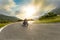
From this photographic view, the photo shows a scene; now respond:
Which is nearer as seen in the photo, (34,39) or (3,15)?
(34,39)

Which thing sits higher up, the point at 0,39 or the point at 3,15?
the point at 3,15

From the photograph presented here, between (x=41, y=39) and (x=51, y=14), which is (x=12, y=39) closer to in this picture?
(x=41, y=39)

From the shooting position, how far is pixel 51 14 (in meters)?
69.2

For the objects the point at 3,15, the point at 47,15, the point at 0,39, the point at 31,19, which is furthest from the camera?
the point at 47,15

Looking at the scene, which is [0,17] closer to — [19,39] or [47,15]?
[47,15]

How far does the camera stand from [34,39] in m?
17.6

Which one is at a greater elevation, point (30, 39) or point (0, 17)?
point (0, 17)

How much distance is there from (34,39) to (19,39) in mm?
1313

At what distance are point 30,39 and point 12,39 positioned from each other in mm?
1569

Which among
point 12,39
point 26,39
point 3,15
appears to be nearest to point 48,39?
point 26,39

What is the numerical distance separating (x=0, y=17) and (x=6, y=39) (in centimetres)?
3552

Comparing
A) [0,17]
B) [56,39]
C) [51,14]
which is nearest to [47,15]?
[51,14]

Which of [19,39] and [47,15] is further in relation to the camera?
[47,15]

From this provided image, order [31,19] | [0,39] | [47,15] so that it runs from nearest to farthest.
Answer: [0,39], [31,19], [47,15]
